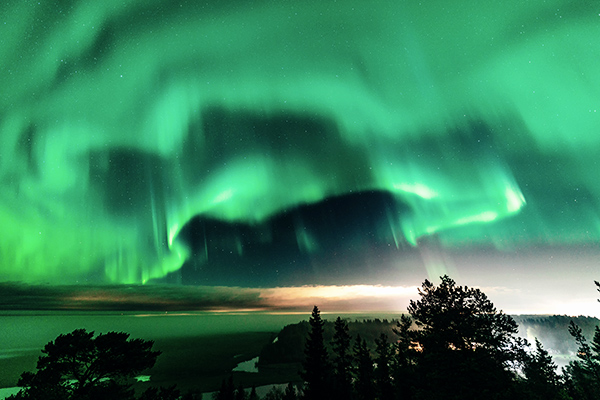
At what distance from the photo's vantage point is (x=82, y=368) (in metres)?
Result: 25.2

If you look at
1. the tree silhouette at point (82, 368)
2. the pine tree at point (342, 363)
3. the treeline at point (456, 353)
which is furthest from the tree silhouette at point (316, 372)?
the tree silhouette at point (82, 368)

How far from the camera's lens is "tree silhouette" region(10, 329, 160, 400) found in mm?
22516

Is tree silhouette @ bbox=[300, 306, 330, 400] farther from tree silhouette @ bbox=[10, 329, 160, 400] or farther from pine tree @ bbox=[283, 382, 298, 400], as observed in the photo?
pine tree @ bbox=[283, 382, 298, 400]

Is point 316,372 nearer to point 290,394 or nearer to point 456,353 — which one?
point 456,353

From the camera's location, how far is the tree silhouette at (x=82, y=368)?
73.9ft

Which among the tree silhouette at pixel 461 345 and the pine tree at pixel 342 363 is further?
the pine tree at pixel 342 363

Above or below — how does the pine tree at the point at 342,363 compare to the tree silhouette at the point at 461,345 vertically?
Result: below

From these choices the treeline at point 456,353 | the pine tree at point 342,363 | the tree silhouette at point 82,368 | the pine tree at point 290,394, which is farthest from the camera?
the pine tree at point 290,394

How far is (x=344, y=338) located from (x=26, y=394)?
118 ft

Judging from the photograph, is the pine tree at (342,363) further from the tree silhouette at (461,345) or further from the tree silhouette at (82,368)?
the tree silhouette at (82,368)

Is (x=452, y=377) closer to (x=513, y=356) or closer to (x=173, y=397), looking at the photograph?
(x=513, y=356)

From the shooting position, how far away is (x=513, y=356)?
72.1ft

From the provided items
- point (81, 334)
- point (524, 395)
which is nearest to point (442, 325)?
point (524, 395)

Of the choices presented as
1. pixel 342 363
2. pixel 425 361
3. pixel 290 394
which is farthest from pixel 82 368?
pixel 290 394
